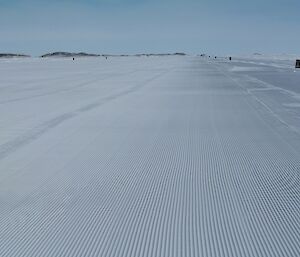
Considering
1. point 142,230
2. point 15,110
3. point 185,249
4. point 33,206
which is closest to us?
point 185,249

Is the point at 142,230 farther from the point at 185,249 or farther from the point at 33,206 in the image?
the point at 33,206

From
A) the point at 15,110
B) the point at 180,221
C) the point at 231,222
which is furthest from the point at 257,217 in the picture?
the point at 15,110

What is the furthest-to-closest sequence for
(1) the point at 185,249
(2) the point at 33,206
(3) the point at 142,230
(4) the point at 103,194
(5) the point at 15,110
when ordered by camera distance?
(5) the point at 15,110, (4) the point at 103,194, (2) the point at 33,206, (3) the point at 142,230, (1) the point at 185,249

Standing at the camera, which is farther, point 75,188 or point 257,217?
point 75,188

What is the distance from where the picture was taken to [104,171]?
586cm

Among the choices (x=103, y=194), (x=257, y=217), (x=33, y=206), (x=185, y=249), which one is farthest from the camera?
(x=103, y=194)

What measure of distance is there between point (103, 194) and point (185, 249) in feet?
4.95

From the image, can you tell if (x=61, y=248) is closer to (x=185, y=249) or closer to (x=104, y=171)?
(x=185, y=249)

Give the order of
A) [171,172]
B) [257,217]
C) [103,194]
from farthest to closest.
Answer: [171,172]
[103,194]
[257,217]

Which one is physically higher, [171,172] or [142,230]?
[142,230]

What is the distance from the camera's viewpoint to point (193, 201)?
4.68 metres

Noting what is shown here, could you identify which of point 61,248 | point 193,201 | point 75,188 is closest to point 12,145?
point 75,188

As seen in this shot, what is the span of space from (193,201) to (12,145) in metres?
3.53

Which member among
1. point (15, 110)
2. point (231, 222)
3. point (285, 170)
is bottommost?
point (15, 110)
